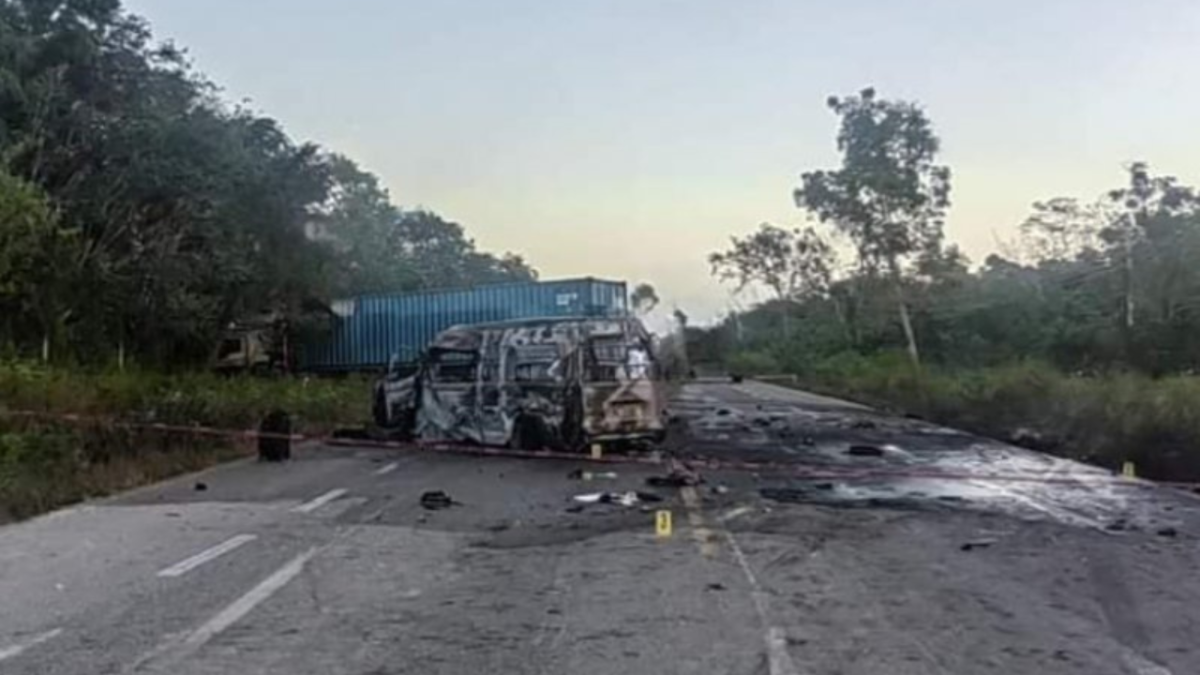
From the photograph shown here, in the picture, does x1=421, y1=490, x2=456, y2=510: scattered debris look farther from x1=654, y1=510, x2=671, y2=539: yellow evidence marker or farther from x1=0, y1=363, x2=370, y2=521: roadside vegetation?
x1=0, y1=363, x2=370, y2=521: roadside vegetation

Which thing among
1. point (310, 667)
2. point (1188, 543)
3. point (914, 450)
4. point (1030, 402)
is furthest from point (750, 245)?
point (310, 667)

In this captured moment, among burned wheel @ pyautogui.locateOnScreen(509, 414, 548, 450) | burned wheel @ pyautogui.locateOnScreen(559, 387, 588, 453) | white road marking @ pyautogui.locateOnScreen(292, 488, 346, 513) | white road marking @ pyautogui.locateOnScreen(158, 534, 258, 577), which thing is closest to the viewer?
white road marking @ pyautogui.locateOnScreen(158, 534, 258, 577)

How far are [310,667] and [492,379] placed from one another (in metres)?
15.2

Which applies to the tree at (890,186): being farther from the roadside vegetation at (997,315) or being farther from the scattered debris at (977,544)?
the scattered debris at (977,544)

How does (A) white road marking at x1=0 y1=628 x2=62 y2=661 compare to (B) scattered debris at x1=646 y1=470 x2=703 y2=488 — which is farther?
(B) scattered debris at x1=646 y1=470 x2=703 y2=488

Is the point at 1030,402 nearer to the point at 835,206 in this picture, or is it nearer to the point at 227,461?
the point at 227,461

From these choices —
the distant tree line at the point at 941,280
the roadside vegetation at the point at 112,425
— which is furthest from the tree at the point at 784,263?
the roadside vegetation at the point at 112,425

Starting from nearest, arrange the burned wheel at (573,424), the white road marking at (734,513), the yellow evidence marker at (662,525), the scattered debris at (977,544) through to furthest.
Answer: the scattered debris at (977,544) < the yellow evidence marker at (662,525) < the white road marking at (734,513) < the burned wheel at (573,424)

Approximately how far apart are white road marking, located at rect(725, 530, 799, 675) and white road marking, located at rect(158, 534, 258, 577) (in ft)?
12.9

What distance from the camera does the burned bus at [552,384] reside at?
66.3 ft

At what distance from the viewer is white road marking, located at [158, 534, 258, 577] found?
949cm

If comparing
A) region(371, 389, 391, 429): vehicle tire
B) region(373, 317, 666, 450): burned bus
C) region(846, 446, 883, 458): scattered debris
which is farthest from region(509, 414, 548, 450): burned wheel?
region(846, 446, 883, 458): scattered debris

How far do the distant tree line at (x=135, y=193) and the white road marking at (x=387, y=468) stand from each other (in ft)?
36.1

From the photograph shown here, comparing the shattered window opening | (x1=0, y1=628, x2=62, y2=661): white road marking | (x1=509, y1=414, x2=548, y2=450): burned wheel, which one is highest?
the shattered window opening
